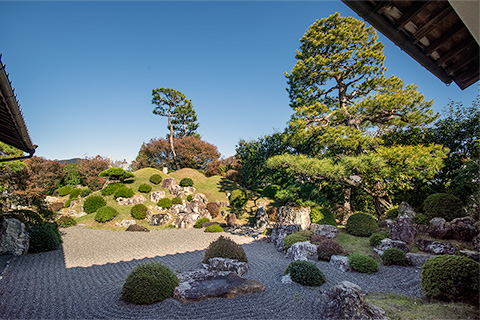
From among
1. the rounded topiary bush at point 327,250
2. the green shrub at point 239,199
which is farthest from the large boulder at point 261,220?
the rounded topiary bush at point 327,250

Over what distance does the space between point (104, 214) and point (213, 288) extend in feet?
52.4

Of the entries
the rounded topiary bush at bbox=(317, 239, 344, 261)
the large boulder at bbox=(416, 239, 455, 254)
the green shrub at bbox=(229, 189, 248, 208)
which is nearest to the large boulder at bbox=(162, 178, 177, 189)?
the green shrub at bbox=(229, 189, 248, 208)

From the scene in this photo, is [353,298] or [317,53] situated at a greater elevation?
[317,53]

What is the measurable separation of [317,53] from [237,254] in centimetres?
1300

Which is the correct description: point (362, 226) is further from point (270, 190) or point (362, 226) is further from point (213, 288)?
point (270, 190)

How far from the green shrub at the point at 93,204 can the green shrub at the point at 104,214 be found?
127 centimetres

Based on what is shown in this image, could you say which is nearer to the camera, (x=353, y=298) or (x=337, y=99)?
(x=353, y=298)

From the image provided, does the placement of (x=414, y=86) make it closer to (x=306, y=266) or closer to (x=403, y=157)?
(x=403, y=157)

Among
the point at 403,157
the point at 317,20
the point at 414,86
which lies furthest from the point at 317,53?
the point at 403,157

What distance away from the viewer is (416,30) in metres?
2.78

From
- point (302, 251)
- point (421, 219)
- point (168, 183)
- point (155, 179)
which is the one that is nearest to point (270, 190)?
point (168, 183)

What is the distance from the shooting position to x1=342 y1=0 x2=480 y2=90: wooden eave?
2507 millimetres

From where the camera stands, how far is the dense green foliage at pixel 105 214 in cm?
1750

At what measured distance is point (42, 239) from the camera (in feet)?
30.6
